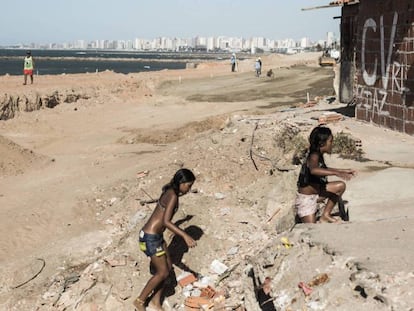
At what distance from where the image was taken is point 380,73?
39.6 ft

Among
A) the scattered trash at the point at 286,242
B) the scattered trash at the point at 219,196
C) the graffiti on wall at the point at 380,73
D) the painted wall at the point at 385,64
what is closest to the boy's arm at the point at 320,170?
the scattered trash at the point at 286,242

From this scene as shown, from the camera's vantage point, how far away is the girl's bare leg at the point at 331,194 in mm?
6387

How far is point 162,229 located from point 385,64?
7756 mm

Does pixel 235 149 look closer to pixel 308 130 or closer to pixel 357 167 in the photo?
pixel 308 130

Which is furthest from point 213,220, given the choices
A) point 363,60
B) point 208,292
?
point 363,60

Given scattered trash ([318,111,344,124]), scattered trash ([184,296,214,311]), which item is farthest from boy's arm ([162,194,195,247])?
scattered trash ([318,111,344,124])

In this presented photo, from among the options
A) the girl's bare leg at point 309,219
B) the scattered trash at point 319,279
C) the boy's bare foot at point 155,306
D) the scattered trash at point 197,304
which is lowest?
the boy's bare foot at point 155,306

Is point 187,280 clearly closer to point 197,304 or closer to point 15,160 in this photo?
point 197,304

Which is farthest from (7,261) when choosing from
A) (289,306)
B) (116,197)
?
(289,306)

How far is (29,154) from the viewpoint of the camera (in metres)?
15.5

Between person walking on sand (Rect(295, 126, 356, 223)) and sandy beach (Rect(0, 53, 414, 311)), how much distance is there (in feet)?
1.26

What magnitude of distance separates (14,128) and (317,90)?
14476 millimetres

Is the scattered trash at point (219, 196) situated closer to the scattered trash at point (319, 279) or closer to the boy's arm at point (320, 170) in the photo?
the boy's arm at point (320, 170)

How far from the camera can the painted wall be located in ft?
36.2
